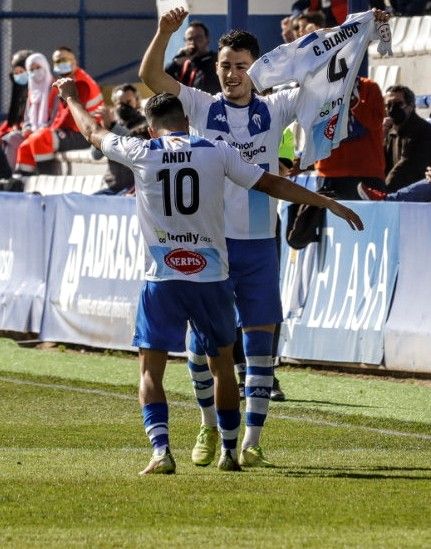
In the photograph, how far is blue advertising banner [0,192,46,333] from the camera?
1819 centimetres

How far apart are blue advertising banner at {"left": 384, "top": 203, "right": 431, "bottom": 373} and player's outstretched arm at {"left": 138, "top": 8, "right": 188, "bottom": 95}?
4717 millimetres

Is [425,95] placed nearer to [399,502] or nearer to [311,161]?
[311,161]

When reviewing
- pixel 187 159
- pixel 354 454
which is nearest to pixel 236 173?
pixel 187 159

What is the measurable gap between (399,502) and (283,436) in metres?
3.00

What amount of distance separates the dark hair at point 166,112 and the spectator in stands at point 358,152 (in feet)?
20.2

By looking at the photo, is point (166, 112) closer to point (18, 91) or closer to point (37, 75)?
point (37, 75)

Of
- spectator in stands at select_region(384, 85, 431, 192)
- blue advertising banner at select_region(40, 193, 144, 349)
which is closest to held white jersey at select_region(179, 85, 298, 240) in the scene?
spectator in stands at select_region(384, 85, 431, 192)

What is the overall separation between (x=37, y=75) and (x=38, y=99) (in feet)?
1.04

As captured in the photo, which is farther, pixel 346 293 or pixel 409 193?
pixel 409 193

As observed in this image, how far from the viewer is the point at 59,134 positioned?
23.3 m

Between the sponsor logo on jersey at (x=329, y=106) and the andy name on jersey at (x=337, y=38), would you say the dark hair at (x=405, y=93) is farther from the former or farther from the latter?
the sponsor logo on jersey at (x=329, y=106)

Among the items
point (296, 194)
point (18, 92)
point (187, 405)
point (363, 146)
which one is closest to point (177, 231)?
point (296, 194)

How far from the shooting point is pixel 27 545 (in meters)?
6.98

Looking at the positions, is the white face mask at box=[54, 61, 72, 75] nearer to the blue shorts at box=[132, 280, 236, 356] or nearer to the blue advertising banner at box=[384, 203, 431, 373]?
the blue advertising banner at box=[384, 203, 431, 373]
